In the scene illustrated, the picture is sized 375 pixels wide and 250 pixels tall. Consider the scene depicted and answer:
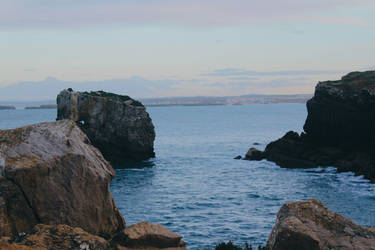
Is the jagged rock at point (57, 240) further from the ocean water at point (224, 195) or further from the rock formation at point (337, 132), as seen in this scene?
the rock formation at point (337, 132)

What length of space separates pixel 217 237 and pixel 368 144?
32.8 m

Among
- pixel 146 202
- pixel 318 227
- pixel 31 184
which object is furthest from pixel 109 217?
pixel 146 202

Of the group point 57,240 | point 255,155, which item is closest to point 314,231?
point 57,240

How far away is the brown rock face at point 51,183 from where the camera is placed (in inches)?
448

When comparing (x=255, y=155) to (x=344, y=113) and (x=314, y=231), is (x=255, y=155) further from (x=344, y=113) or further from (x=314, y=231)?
(x=314, y=231)

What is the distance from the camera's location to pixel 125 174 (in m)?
49.9

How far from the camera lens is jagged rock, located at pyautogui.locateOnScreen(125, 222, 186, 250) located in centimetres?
1171

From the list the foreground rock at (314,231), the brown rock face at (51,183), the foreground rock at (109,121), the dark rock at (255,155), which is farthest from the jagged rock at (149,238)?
the dark rock at (255,155)

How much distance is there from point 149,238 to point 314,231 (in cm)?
445

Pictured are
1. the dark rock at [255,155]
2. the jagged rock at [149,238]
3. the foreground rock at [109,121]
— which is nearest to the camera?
the jagged rock at [149,238]

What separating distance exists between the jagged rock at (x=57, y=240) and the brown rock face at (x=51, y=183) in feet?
4.23

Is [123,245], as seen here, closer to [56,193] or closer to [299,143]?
[56,193]

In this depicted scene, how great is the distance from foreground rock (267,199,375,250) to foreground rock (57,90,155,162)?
46.6 metres

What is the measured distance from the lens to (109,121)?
57562 millimetres
